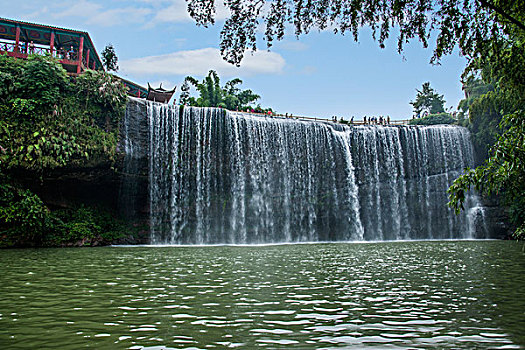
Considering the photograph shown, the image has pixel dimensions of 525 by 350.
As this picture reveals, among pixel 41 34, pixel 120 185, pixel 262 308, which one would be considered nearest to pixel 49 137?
pixel 120 185

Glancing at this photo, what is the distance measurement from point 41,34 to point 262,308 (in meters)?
26.5

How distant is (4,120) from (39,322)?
52.9ft

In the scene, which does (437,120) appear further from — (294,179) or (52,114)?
(52,114)

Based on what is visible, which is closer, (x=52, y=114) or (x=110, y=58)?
(x=52, y=114)

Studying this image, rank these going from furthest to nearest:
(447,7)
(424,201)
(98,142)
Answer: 1. (424,201)
2. (98,142)
3. (447,7)

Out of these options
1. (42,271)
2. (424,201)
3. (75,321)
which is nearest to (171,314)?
(75,321)

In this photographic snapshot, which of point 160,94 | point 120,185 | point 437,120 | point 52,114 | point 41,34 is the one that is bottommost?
point 120,185

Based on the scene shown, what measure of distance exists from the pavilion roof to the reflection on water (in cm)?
1999

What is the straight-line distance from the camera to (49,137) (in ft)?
59.6

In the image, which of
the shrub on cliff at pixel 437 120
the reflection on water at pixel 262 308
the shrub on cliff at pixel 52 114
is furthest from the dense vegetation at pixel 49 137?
the shrub on cliff at pixel 437 120

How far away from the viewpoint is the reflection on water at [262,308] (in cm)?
385

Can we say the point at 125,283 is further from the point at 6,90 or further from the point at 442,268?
the point at 6,90

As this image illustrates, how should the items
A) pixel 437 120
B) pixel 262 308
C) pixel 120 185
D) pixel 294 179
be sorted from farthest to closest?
pixel 437 120
pixel 294 179
pixel 120 185
pixel 262 308

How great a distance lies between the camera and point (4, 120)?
693 inches
